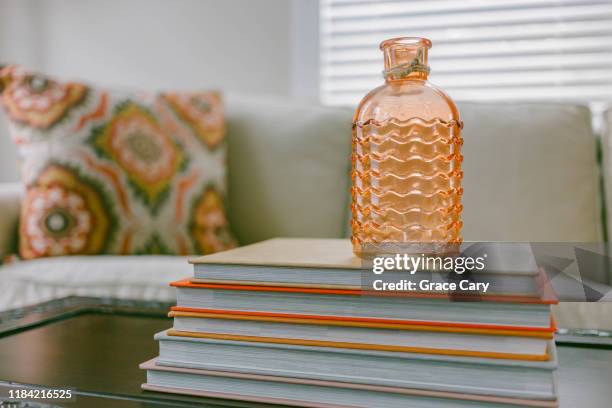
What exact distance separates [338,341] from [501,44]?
208 cm

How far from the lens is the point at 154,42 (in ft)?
8.23

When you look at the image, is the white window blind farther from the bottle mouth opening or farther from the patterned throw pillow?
the bottle mouth opening

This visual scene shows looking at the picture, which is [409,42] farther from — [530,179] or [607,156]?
[607,156]

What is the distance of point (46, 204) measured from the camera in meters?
1.50

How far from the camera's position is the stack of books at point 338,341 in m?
0.38

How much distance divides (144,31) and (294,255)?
2303 mm

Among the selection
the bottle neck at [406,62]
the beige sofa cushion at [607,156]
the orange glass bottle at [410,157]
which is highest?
the beige sofa cushion at [607,156]

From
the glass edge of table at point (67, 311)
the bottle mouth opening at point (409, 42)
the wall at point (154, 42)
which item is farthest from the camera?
the wall at point (154, 42)

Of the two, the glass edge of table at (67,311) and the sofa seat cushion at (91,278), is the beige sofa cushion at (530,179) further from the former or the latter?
the glass edge of table at (67,311)

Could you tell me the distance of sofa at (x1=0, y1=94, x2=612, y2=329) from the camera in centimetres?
137

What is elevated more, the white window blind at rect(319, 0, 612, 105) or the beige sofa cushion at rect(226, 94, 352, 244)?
the white window blind at rect(319, 0, 612, 105)

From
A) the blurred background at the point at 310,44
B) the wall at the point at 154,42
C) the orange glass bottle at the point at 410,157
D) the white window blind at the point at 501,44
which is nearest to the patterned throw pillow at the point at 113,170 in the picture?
the blurred background at the point at 310,44

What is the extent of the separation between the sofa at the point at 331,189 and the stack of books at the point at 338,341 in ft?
2.95

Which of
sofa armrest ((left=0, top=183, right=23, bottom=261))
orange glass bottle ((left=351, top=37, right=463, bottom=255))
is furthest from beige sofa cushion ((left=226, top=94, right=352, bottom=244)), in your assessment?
orange glass bottle ((left=351, top=37, right=463, bottom=255))
